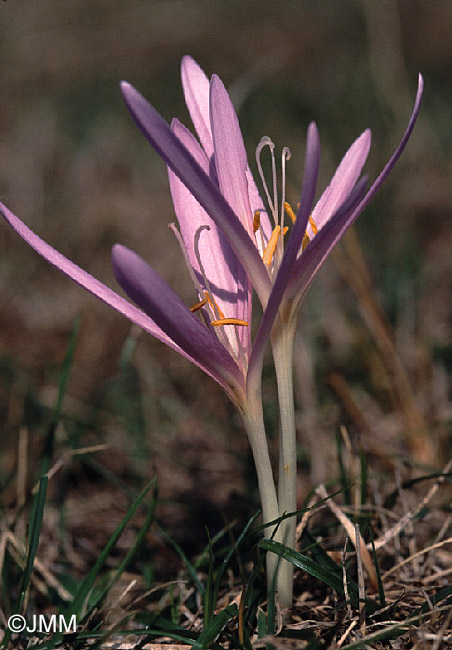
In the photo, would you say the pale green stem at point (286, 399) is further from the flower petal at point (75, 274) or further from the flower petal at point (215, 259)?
the flower petal at point (75, 274)

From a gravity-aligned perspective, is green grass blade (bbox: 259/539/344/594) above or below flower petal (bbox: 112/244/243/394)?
below

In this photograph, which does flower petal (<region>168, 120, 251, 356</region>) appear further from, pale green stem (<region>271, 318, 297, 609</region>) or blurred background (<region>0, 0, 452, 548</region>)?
blurred background (<region>0, 0, 452, 548</region>)

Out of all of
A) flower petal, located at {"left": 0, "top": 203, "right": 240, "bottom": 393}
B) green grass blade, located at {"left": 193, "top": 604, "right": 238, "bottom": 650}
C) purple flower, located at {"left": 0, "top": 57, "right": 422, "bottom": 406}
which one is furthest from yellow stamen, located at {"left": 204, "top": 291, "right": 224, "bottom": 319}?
green grass blade, located at {"left": 193, "top": 604, "right": 238, "bottom": 650}

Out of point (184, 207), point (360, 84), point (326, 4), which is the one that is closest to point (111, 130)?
point (360, 84)

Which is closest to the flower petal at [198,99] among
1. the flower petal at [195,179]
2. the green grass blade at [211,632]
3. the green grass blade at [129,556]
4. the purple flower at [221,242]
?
the purple flower at [221,242]

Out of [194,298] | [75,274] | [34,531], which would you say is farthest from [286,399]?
[194,298]

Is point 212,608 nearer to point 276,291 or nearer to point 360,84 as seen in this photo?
point 276,291
